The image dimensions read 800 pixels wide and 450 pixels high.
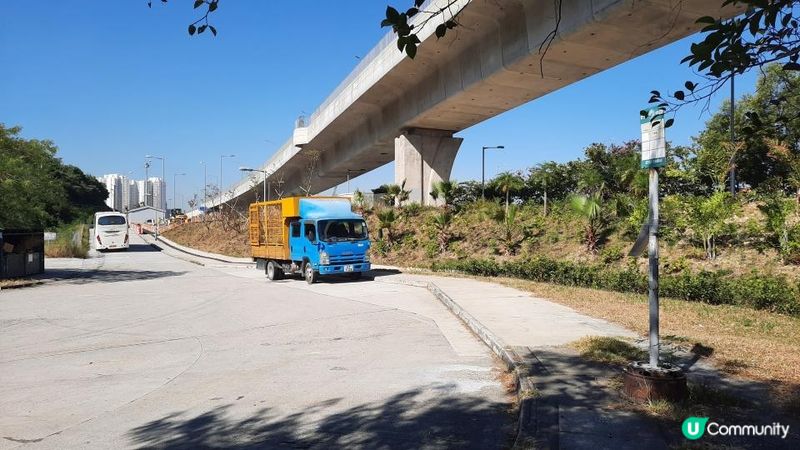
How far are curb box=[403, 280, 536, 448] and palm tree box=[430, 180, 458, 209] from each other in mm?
15805

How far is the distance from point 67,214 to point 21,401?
81.5 meters

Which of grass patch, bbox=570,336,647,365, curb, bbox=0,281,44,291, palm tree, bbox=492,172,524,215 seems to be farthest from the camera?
palm tree, bbox=492,172,524,215

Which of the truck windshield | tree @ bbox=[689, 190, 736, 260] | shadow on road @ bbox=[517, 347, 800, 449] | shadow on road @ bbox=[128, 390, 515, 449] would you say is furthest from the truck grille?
shadow on road @ bbox=[517, 347, 800, 449]

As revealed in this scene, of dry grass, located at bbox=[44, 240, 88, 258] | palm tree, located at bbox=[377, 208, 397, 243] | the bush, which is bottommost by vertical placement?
the bush

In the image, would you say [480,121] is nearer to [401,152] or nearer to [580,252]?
[401,152]

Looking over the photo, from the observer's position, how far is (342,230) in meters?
18.6

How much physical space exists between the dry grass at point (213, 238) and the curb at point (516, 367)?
27.0 meters

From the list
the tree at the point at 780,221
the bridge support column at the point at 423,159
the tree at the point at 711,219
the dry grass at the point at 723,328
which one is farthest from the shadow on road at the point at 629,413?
the bridge support column at the point at 423,159

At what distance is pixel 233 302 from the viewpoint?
575 inches

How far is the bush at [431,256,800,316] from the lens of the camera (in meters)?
11.0

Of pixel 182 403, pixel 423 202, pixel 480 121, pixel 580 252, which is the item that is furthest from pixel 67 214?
pixel 182 403

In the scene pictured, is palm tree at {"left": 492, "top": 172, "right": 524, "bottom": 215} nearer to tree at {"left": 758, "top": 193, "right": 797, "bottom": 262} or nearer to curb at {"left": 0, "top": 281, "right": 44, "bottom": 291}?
tree at {"left": 758, "top": 193, "right": 797, "bottom": 262}

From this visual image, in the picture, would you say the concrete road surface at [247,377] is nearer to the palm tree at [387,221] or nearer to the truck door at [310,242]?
the truck door at [310,242]

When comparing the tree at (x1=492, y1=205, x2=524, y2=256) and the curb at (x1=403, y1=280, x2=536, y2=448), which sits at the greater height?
the tree at (x1=492, y1=205, x2=524, y2=256)
